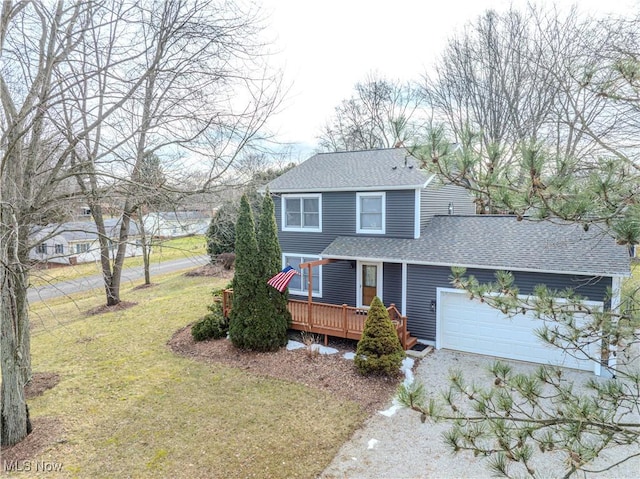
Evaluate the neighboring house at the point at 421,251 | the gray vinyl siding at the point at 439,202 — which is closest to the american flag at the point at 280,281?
the neighboring house at the point at 421,251

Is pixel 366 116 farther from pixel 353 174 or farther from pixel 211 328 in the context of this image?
pixel 211 328

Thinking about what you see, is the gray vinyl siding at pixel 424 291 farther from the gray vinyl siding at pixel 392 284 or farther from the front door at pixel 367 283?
the front door at pixel 367 283

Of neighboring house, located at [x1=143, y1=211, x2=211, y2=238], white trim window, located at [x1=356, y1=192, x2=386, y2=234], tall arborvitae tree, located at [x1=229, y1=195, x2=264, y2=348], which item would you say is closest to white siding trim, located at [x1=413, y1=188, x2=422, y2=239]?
white trim window, located at [x1=356, y1=192, x2=386, y2=234]

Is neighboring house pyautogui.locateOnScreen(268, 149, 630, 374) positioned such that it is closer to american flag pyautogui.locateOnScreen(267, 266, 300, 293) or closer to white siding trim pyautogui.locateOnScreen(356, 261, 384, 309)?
white siding trim pyautogui.locateOnScreen(356, 261, 384, 309)

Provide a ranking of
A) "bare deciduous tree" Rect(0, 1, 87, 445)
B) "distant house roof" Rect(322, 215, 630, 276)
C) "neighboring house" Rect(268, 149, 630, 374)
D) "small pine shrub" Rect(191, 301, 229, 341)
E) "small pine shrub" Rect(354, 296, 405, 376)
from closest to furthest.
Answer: "bare deciduous tree" Rect(0, 1, 87, 445), "small pine shrub" Rect(354, 296, 405, 376), "distant house roof" Rect(322, 215, 630, 276), "neighboring house" Rect(268, 149, 630, 374), "small pine shrub" Rect(191, 301, 229, 341)

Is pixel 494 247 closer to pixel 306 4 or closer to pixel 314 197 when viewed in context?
pixel 314 197

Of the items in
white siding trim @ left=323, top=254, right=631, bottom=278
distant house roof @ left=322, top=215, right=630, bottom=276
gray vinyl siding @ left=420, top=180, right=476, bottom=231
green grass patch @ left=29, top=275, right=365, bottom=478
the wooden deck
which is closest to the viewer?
green grass patch @ left=29, top=275, right=365, bottom=478

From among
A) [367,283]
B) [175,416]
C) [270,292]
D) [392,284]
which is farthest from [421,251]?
[175,416]
